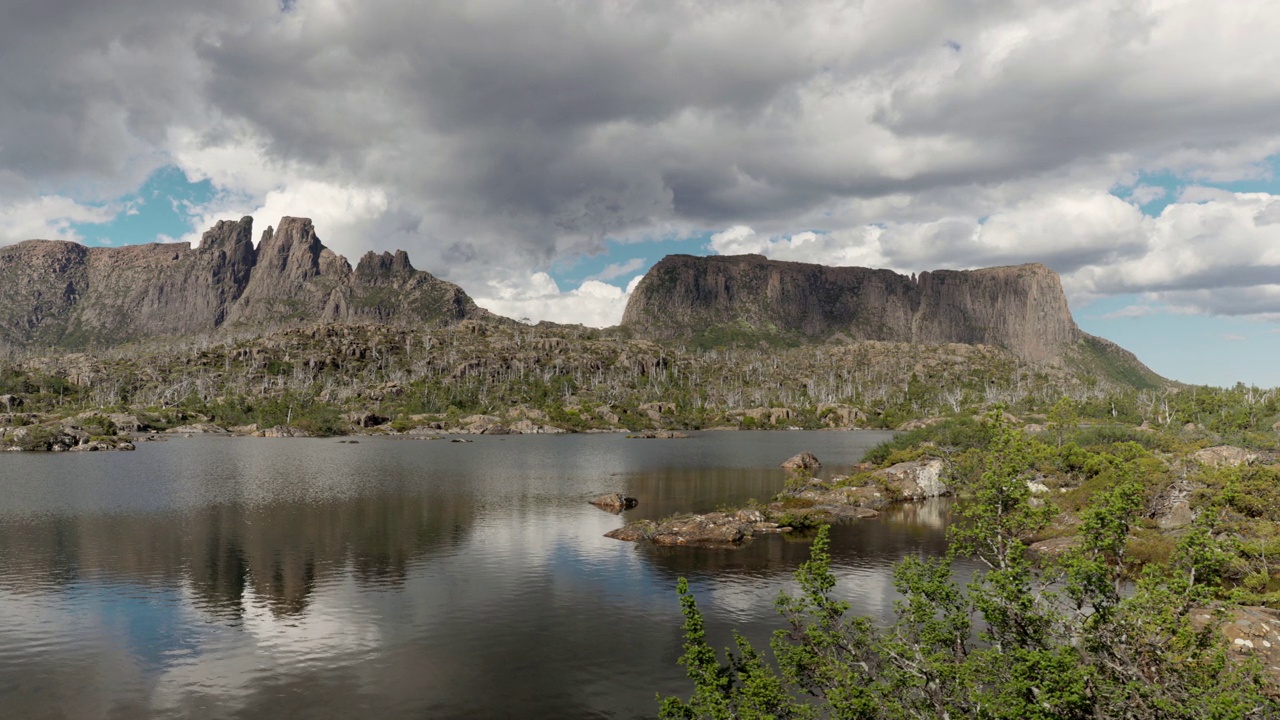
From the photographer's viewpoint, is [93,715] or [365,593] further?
[365,593]

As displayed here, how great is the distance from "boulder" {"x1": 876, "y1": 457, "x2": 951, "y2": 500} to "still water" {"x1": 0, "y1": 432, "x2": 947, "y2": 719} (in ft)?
25.1

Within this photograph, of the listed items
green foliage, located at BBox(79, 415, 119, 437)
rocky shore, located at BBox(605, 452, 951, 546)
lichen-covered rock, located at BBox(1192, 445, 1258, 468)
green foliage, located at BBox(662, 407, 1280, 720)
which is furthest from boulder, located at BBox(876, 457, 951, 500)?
green foliage, located at BBox(79, 415, 119, 437)

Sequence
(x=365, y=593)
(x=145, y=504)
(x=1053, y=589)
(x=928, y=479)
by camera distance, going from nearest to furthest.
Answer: (x=1053, y=589)
(x=365, y=593)
(x=145, y=504)
(x=928, y=479)

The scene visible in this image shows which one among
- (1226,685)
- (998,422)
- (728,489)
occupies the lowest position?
(728,489)

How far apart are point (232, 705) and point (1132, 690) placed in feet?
114

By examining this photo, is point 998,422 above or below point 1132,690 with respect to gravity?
above

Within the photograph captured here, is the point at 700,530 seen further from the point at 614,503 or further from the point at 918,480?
the point at 918,480

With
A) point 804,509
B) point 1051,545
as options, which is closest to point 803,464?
point 804,509

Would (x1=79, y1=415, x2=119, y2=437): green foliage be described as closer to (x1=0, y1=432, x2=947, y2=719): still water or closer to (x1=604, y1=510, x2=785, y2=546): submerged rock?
(x1=0, y1=432, x2=947, y2=719): still water

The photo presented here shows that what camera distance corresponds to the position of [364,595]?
46.3 meters

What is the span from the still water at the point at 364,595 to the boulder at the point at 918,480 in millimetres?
7640

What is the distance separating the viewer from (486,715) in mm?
30141

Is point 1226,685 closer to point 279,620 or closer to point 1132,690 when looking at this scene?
point 1132,690

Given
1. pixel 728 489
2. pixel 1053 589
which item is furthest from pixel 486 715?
pixel 728 489
